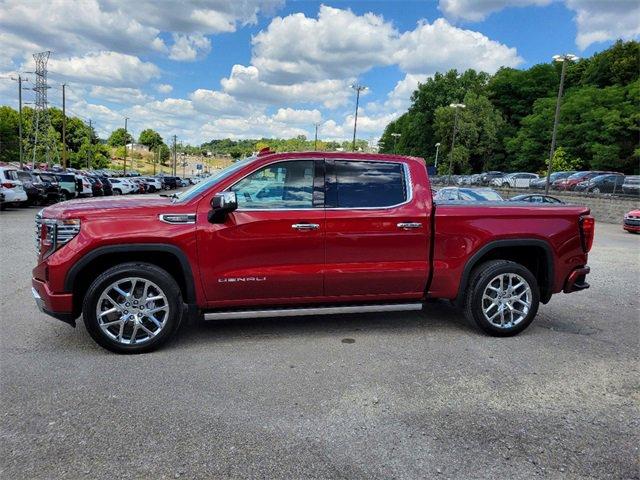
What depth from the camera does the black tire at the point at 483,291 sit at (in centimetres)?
509

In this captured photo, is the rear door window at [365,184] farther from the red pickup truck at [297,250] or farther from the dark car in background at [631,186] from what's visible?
the dark car in background at [631,186]

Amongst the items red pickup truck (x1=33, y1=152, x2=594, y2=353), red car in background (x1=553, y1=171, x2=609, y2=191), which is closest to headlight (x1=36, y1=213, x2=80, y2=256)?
red pickup truck (x1=33, y1=152, x2=594, y2=353)

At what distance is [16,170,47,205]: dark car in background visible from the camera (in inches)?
866

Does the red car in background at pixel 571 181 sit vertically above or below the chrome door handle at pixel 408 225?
above

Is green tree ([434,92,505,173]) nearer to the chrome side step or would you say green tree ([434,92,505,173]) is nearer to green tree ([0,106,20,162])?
the chrome side step

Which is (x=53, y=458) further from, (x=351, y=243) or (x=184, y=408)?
(x=351, y=243)

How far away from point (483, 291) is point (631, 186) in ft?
89.9

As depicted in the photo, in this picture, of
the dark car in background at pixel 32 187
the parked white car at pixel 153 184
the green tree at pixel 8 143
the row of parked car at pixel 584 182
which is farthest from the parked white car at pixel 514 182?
Answer: the green tree at pixel 8 143

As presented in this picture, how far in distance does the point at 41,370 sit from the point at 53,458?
4.74 feet

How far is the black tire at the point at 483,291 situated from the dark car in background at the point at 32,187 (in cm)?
2185

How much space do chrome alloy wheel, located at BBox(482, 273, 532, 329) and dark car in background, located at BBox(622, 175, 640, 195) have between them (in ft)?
87.8

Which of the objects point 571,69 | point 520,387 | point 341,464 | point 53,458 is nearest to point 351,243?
point 520,387

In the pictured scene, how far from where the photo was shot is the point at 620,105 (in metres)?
49.9

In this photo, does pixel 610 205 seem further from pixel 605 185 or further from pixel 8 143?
pixel 8 143
